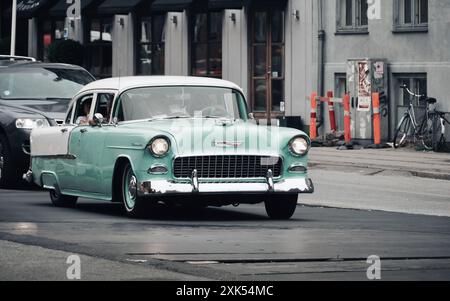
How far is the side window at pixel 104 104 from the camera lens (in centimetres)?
1711

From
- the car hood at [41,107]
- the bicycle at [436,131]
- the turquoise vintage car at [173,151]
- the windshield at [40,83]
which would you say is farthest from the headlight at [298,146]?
the bicycle at [436,131]

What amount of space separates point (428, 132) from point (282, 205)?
46.6 feet

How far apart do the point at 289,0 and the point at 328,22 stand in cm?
205

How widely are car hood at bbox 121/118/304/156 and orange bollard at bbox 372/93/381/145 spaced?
49.4 ft

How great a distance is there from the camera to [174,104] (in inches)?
663

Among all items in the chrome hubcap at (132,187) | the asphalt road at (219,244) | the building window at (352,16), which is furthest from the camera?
the building window at (352,16)

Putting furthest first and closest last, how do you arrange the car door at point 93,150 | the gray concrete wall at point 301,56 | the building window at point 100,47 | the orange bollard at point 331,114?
the building window at point 100,47, the gray concrete wall at point 301,56, the orange bollard at point 331,114, the car door at point 93,150

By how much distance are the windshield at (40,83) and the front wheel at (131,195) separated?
606cm

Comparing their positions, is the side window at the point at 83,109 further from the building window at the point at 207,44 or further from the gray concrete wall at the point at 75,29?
the gray concrete wall at the point at 75,29

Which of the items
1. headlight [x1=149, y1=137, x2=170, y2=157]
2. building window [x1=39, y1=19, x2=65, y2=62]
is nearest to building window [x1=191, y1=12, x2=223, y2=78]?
building window [x1=39, y1=19, x2=65, y2=62]

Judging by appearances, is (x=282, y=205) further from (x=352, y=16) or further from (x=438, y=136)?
(x=352, y=16)

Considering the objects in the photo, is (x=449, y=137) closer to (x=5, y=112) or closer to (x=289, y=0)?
(x=289, y=0)
